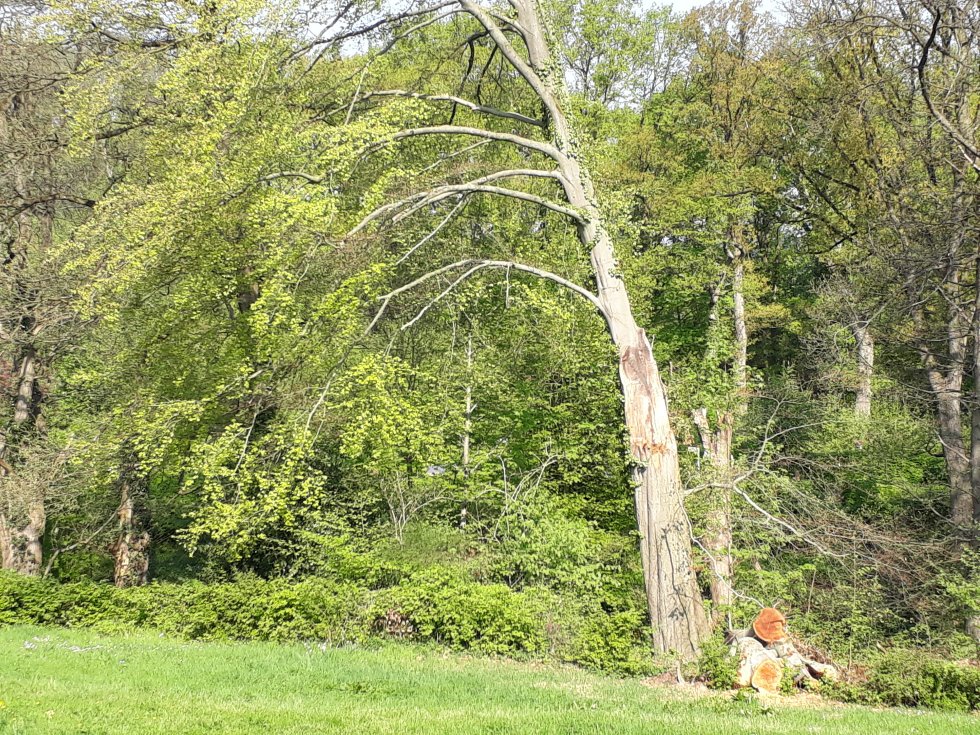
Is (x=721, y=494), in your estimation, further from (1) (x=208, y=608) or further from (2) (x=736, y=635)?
(1) (x=208, y=608)

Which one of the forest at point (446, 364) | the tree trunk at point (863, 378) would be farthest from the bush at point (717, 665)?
the tree trunk at point (863, 378)

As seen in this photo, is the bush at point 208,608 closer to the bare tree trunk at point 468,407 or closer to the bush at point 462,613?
the bush at point 462,613

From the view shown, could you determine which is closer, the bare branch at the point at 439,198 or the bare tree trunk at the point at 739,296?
the bare branch at the point at 439,198

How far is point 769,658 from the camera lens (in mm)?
9953

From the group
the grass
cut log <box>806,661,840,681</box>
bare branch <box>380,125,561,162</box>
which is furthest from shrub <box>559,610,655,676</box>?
bare branch <box>380,125,561,162</box>

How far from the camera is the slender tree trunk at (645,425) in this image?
36.1ft

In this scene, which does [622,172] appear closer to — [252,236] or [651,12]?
[651,12]

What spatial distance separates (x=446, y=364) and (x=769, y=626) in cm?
814

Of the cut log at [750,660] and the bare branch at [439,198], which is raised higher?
the bare branch at [439,198]

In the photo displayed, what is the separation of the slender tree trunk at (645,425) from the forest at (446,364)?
4 cm

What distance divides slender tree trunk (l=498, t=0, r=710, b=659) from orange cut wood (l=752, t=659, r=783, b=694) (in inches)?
40.1

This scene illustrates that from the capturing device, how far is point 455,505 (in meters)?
16.1

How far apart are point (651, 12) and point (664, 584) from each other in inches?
945

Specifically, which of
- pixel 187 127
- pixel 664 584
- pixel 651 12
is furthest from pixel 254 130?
pixel 651 12
